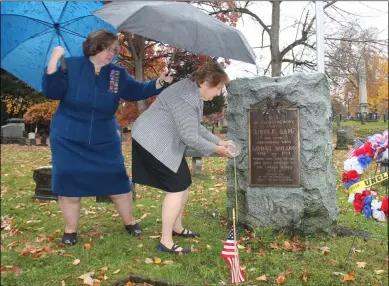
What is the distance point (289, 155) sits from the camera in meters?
4.02

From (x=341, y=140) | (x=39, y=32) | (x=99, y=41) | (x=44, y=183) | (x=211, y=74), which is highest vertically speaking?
(x=39, y=32)

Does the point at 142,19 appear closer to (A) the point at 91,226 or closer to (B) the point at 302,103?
(B) the point at 302,103

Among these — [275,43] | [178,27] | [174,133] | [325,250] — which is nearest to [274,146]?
[325,250]

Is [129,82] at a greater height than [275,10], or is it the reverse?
[275,10]

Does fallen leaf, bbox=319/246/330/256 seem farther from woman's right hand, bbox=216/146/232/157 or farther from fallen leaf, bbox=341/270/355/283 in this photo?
woman's right hand, bbox=216/146/232/157

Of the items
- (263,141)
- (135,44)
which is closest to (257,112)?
(263,141)

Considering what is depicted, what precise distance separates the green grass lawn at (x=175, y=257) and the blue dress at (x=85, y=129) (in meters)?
0.48

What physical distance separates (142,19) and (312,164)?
2.19 meters

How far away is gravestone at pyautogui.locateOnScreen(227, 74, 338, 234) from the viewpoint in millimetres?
3967

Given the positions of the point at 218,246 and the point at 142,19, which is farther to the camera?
the point at 218,246

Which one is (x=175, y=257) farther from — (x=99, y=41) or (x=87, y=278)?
(x=99, y=41)

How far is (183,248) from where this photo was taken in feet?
11.3

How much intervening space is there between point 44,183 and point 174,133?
126 inches

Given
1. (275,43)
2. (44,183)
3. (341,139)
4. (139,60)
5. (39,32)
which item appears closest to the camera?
(39,32)
